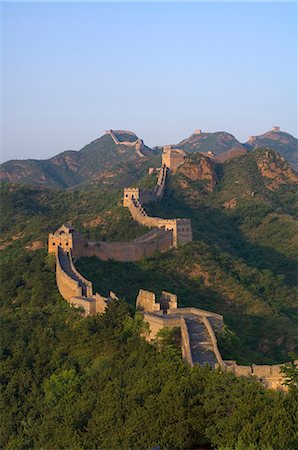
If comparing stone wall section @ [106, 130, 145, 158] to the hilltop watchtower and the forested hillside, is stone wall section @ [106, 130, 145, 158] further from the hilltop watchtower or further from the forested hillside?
the hilltop watchtower

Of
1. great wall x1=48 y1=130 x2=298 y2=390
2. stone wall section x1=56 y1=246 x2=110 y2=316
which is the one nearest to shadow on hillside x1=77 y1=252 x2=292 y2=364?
great wall x1=48 y1=130 x2=298 y2=390

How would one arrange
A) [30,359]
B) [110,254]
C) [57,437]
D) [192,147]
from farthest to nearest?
[192,147]
[110,254]
[30,359]
[57,437]

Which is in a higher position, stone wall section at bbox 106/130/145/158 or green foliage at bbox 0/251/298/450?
stone wall section at bbox 106/130/145/158

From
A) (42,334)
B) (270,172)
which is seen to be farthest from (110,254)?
(270,172)

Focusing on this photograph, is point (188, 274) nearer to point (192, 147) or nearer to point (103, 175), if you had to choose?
point (103, 175)

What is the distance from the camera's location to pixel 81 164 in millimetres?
139000

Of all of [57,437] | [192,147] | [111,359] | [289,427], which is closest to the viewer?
[289,427]

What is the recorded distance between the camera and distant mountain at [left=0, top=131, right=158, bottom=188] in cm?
12223

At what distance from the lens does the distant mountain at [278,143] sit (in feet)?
477

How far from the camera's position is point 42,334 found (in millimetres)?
35219

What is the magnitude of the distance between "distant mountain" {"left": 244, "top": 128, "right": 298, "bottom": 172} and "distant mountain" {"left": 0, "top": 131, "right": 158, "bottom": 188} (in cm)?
2448

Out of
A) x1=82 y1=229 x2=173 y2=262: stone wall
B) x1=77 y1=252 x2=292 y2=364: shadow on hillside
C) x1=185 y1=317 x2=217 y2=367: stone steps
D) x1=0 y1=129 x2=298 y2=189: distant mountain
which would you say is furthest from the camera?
x1=0 y1=129 x2=298 y2=189: distant mountain

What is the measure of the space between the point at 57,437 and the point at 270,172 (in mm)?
60985

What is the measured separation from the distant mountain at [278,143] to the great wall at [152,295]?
81781mm
